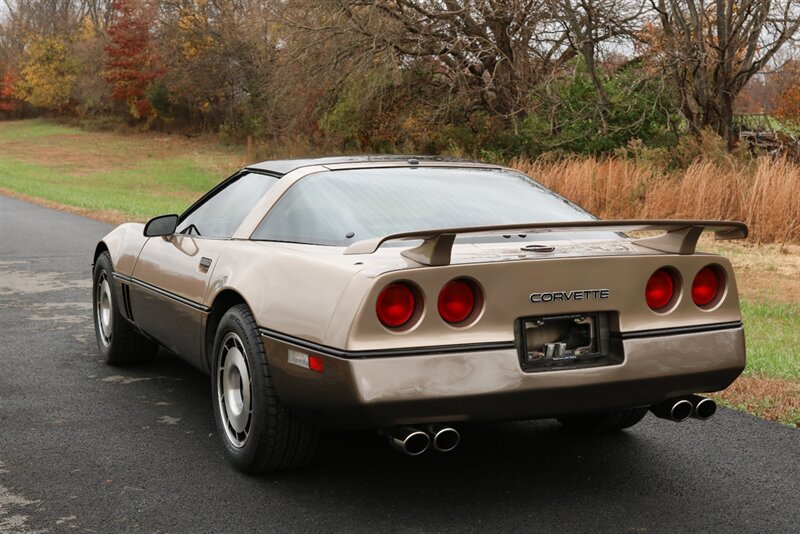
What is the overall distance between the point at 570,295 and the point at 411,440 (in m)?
0.82

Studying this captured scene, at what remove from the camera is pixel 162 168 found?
145ft

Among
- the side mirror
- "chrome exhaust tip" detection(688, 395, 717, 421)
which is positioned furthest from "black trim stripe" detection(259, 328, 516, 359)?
the side mirror

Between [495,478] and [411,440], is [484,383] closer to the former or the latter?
[411,440]

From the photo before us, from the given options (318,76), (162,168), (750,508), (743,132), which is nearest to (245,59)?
(162,168)

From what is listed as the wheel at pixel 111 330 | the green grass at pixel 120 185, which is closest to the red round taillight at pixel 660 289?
the wheel at pixel 111 330

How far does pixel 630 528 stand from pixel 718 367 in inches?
31.8

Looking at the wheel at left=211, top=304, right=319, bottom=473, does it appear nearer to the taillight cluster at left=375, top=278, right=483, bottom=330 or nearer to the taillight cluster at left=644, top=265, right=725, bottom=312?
the taillight cluster at left=375, top=278, right=483, bottom=330

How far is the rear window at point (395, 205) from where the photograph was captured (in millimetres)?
4344

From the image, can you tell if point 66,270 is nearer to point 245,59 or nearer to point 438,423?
point 438,423

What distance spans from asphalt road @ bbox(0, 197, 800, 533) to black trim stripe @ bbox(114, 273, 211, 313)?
0.63 m

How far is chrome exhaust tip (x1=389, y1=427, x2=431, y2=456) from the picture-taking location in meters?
3.58

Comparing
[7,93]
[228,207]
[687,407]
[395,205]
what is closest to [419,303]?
[395,205]

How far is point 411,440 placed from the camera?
11.8 feet

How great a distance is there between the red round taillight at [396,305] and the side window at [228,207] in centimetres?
152
